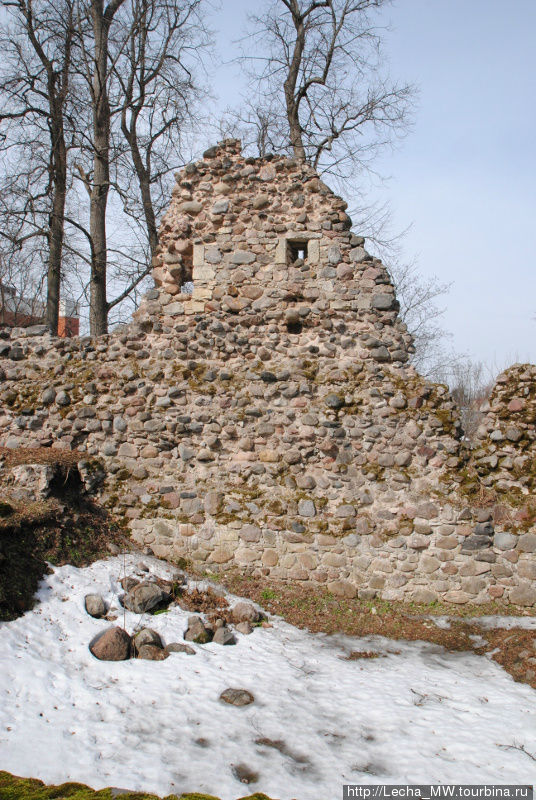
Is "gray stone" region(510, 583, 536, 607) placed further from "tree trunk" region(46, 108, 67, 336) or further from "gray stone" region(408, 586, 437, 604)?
"tree trunk" region(46, 108, 67, 336)

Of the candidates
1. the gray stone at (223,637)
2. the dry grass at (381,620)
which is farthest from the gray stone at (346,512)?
the gray stone at (223,637)

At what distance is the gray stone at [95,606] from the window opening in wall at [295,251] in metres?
4.31

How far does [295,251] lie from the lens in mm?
7133

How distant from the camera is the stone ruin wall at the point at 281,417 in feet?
19.7

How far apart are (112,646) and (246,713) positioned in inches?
46.6

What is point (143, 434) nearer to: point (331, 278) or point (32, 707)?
point (331, 278)

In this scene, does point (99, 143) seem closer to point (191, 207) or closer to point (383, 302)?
point (191, 207)

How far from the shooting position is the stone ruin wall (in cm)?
600

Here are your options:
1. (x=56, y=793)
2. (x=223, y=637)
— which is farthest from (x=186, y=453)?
(x=56, y=793)

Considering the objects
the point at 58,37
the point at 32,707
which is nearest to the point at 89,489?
the point at 32,707

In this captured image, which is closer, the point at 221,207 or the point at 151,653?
the point at 151,653

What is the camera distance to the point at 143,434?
6707 millimetres

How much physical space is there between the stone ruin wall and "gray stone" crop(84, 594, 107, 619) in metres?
1.63

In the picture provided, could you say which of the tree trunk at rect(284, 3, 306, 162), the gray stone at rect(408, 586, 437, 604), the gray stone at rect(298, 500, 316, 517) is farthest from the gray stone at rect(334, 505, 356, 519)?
the tree trunk at rect(284, 3, 306, 162)
